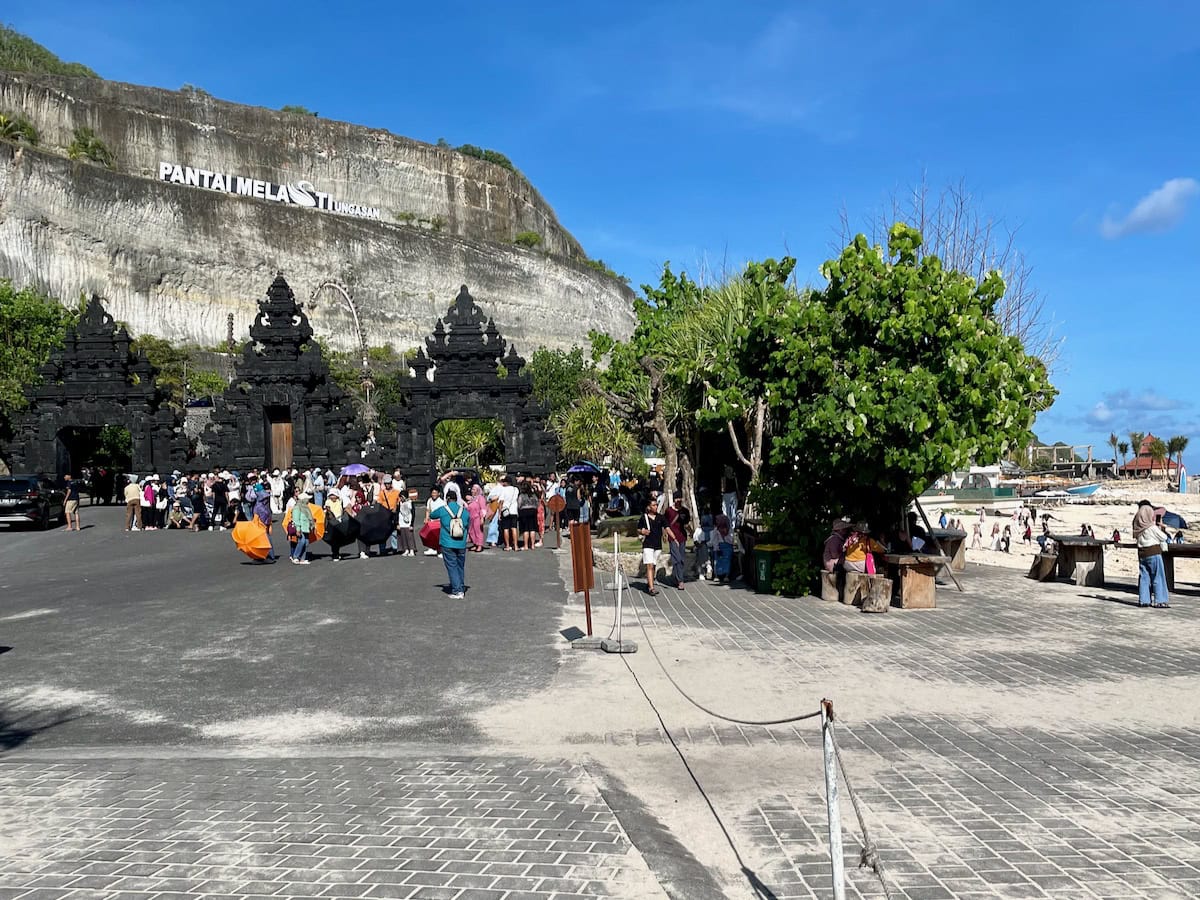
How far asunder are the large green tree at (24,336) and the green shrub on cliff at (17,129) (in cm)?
2989

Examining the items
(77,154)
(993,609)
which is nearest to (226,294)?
(77,154)

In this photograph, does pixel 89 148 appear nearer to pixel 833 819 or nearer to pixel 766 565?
pixel 766 565

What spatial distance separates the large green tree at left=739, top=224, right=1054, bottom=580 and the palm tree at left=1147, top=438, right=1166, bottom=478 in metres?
120

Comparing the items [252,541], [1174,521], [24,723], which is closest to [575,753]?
[24,723]

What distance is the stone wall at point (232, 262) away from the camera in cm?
7362

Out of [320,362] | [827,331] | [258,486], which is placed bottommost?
[258,486]

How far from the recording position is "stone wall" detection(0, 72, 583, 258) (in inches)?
3287

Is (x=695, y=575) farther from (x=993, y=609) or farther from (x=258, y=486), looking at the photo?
(x=258, y=486)

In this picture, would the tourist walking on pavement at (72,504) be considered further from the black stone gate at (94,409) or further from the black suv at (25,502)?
the black stone gate at (94,409)

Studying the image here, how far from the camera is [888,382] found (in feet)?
41.8

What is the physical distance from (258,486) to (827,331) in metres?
19.4

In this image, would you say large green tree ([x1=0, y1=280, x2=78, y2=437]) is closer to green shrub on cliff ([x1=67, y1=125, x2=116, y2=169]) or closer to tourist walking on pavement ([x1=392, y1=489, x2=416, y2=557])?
green shrub on cliff ([x1=67, y1=125, x2=116, y2=169])

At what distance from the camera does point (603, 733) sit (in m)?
7.12

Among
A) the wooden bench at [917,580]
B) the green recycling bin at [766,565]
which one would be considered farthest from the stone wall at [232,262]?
the wooden bench at [917,580]
